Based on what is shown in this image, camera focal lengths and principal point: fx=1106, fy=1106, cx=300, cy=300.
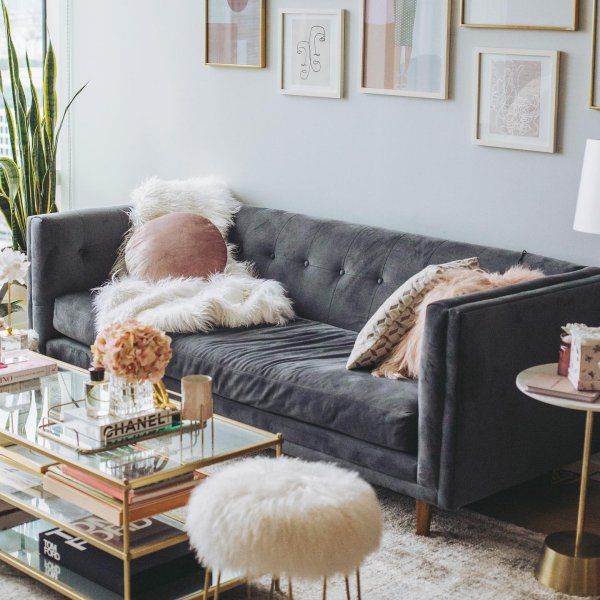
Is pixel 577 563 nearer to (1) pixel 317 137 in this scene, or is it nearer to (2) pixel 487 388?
(2) pixel 487 388

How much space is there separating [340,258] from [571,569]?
5.29 feet

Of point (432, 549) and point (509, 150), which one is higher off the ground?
point (509, 150)

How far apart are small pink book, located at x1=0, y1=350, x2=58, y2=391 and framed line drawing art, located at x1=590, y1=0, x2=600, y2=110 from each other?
1.91 metres

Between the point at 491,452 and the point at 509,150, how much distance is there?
1178mm

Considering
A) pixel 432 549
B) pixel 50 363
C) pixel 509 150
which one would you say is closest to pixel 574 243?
pixel 509 150

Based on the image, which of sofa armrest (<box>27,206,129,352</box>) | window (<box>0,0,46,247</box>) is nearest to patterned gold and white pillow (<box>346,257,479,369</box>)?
sofa armrest (<box>27,206,129,352</box>)

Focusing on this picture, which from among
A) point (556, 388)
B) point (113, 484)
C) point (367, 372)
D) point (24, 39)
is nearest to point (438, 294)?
point (367, 372)

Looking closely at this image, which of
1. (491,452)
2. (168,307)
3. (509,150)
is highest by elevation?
(509,150)

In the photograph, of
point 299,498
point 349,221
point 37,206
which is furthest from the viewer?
point 37,206

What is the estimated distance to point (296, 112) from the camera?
4559 millimetres

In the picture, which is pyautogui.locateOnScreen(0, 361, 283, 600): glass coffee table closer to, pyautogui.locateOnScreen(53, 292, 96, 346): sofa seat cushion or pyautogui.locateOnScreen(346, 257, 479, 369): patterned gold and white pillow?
pyautogui.locateOnScreen(346, 257, 479, 369): patterned gold and white pillow

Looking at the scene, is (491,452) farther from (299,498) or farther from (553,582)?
(299,498)

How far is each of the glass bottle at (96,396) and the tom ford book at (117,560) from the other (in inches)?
11.8

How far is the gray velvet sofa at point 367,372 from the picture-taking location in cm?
309
